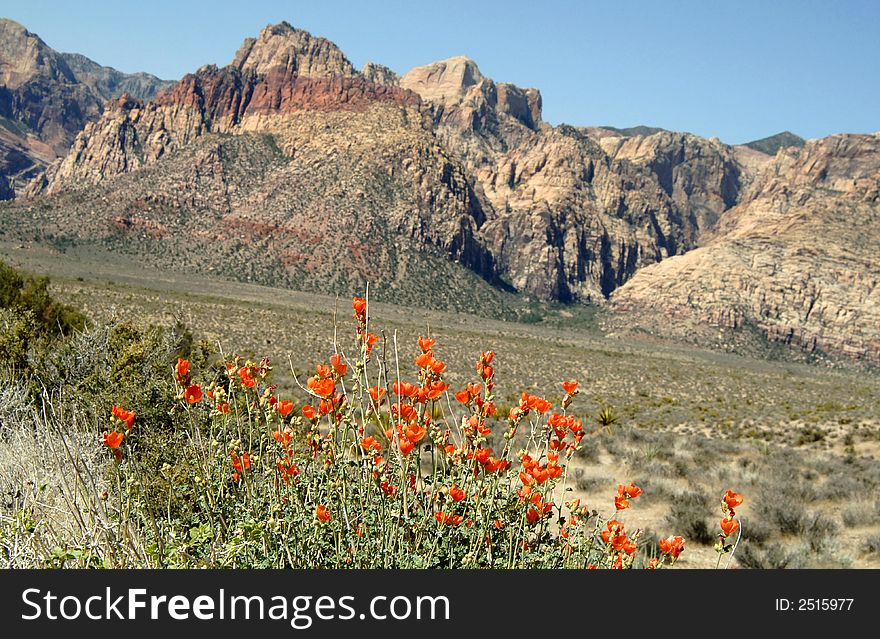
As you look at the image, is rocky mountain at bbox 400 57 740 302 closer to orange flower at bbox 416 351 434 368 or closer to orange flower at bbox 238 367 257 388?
orange flower at bbox 238 367 257 388

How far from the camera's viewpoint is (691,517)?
801 centimetres

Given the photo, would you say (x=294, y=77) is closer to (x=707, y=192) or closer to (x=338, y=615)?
(x=707, y=192)

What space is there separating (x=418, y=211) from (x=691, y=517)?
294 ft

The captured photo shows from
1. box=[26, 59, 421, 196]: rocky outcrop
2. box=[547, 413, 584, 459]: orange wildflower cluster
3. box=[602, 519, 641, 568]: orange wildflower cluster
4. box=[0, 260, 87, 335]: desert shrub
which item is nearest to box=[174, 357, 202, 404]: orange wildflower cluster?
box=[547, 413, 584, 459]: orange wildflower cluster

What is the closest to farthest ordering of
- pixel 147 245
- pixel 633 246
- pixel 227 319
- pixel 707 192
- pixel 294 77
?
pixel 227 319 < pixel 147 245 < pixel 294 77 < pixel 633 246 < pixel 707 192

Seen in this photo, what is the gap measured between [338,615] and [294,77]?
129062 millimetres

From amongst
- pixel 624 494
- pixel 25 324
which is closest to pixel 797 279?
pixel 25 324

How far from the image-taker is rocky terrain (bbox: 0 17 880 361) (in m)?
82.2

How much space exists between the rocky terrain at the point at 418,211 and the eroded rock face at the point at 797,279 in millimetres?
258

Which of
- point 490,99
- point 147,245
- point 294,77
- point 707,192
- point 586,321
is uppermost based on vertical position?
point 490,99

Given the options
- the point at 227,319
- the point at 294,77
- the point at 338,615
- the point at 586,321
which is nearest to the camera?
the point at 338,615

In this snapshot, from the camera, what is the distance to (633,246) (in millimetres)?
138500

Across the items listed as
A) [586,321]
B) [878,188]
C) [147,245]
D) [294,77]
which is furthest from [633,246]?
[147,245]

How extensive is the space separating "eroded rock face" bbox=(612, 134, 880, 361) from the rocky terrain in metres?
0.26
